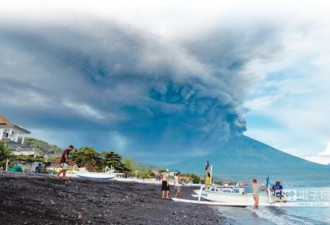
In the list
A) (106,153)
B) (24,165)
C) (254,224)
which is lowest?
(254,224)

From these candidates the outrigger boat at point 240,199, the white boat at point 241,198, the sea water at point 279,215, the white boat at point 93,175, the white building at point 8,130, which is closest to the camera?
the sea water at point 279,215

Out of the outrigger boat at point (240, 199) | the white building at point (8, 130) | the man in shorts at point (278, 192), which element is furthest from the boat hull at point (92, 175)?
the white building at point (8, 130)

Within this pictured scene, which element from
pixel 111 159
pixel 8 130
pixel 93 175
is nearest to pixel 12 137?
pixel 8 130

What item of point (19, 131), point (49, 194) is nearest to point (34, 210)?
point (49, 194)

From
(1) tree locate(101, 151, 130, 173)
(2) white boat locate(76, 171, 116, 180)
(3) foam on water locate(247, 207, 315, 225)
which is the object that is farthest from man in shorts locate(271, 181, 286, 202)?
(1) tree locate(101, 151, 130, 173)

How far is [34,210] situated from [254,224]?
13.2 meters

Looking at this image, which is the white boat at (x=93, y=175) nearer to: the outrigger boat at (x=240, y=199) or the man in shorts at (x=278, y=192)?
the outrigger boat at (x=240, y=199)

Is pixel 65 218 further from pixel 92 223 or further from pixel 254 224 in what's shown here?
→ pixel 254 224

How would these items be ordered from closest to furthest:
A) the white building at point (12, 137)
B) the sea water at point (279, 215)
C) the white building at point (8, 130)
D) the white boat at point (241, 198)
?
the sea water at point (279, 215)
the white boat at point (241, 198)
the white building at point (12, 137)
the white building at point (8, 130)

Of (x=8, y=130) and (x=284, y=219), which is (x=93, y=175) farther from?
(x=8, y=130)

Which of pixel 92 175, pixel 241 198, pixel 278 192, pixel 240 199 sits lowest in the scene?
pixel 240 199

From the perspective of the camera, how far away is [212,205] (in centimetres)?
3238

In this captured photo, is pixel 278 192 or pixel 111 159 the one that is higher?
pixel 111 159

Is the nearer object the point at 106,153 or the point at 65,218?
the point at 65,218
